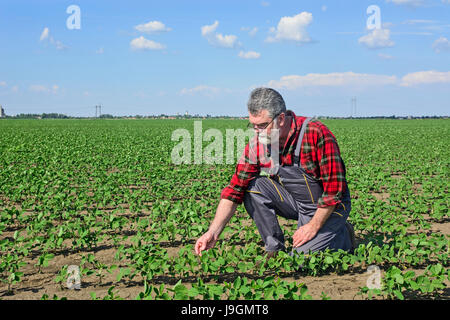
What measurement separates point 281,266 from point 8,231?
11.7 ft

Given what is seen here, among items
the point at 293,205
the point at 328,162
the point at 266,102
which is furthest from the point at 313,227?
the point at 266,102

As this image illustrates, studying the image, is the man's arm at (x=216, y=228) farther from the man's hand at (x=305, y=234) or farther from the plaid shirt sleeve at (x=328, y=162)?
the plaid shirt sleeve at (x=328, y=162)

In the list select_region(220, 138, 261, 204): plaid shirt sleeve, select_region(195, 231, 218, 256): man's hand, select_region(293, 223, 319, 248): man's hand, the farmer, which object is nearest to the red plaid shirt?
the farmer

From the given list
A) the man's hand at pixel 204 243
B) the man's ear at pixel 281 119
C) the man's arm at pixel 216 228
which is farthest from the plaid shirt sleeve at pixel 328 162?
the man's hand at pixel 204 243

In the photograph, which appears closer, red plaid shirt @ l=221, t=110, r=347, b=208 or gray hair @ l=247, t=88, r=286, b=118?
gray hair @ l=247, t=88, r=286, b=118

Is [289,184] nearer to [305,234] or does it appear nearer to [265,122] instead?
[305,234]

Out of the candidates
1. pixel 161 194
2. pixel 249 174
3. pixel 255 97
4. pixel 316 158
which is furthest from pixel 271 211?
pixel 161 194

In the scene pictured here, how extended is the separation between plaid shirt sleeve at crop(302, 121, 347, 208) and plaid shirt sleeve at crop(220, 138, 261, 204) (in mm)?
505

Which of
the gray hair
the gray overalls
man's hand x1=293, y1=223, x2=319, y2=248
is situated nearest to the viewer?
the gray hair

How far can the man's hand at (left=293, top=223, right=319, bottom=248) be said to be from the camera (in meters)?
3.60

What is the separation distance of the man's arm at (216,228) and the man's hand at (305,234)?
60 centimetres

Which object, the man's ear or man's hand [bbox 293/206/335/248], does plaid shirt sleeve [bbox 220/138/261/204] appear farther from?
man's hand [bbox 293/206/335/248]

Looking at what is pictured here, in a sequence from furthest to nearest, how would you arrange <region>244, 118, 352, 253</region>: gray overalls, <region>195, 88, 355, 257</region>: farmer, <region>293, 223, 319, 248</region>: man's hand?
<region>244, 118, 352, 253</region>: gray overalls, <region>293, 223, 319, 248</region>: man's hand, <region>195, 88, 355, 257</region>: farmer
